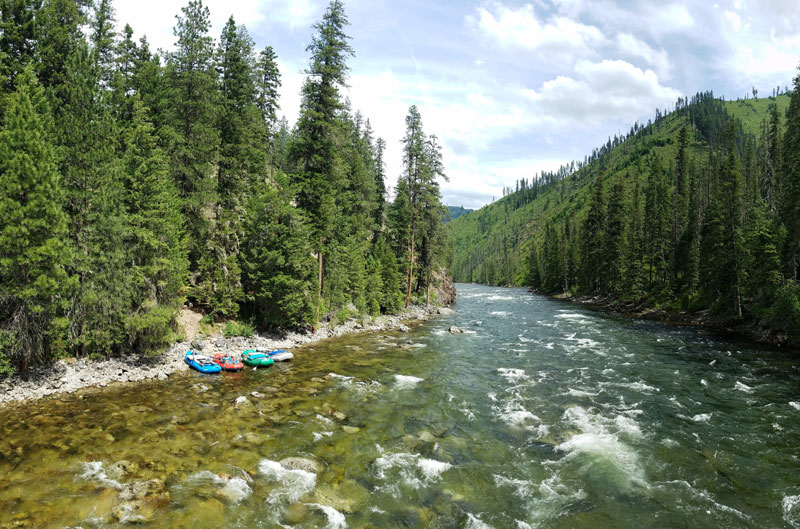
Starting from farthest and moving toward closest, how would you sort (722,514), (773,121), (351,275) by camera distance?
(773,121)
(351,275)
(722,514)

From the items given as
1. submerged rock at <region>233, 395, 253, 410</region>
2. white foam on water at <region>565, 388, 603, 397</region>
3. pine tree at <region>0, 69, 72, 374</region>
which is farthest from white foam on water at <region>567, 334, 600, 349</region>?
pine tree at <region>0, 69, 72, 374</region>

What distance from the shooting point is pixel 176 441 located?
13062mm

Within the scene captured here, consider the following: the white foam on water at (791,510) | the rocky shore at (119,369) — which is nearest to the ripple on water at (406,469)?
the white foam on water at (791,510)

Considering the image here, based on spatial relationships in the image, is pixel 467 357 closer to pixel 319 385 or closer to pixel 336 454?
pixel 319 385

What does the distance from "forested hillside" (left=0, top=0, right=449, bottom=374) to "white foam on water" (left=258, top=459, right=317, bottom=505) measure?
485 inches

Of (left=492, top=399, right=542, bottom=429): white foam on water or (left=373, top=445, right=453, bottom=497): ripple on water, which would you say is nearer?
(left=373, top=445, right=453, bottom=497): ripple on water

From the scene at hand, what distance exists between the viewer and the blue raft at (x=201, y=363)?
21.2 meters

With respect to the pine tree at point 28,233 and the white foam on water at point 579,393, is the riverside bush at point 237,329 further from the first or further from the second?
the white foam on water at point 579,393

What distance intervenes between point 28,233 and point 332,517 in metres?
16.1

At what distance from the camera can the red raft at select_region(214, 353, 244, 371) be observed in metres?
21.9

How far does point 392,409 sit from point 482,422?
12.7ft

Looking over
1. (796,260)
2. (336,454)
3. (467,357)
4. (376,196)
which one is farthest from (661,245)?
(336,454)

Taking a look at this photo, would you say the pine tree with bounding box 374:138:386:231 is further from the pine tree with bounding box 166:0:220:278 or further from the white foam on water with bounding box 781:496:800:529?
the white foam on water with bounding box 781:496:800:529

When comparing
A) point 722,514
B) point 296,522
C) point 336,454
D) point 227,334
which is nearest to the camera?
point 296,522
